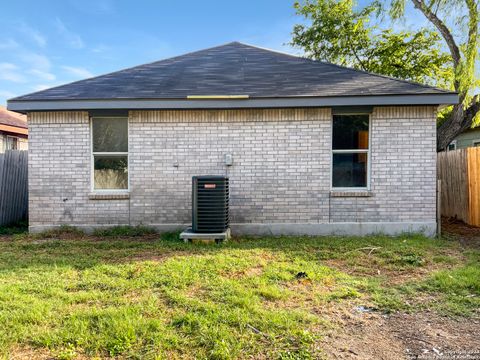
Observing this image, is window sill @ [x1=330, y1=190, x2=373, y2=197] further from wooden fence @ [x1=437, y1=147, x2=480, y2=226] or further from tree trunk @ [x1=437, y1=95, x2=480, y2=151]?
tree trunk @ [x1=437, y1=95, x2=480, y2=151]

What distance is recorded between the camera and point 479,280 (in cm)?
434

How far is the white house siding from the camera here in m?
7.23

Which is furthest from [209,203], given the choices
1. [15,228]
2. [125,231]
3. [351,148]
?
[15,228]

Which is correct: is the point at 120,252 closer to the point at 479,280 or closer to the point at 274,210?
the point at 274,210

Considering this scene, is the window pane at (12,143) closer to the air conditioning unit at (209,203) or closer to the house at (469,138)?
the air conditioning unit at (209,203)

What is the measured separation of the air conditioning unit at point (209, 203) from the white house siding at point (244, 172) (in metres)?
0.88

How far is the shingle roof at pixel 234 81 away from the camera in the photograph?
282 inches

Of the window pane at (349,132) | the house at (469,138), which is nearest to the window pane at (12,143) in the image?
the window pane at (349,132)

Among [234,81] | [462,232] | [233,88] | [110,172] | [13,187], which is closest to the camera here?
[233,88]

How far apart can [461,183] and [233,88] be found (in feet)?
22.0

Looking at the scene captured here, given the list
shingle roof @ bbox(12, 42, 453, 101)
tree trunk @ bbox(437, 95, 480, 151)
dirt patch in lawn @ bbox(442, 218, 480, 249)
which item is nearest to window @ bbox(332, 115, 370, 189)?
shingle roof @ bbox(12, 42, 453, 101)

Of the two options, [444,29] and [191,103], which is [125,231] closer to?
[191,103]

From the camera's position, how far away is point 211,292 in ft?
12.9

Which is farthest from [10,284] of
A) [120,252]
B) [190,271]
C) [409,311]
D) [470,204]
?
[470,204]
